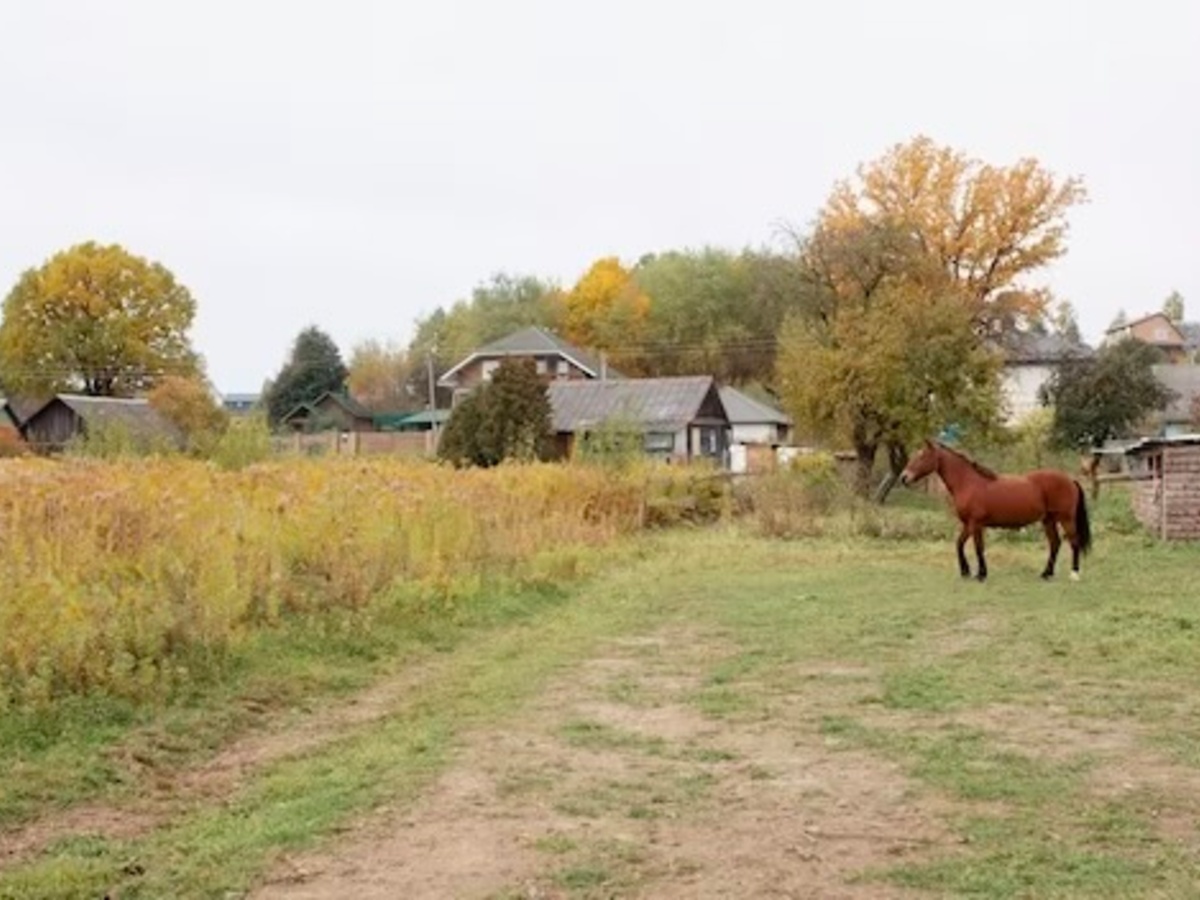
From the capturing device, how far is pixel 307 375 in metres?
67.8

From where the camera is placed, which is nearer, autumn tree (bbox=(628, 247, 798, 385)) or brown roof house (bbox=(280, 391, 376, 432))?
brown roof house (bbox=(280, 391, 376, 432))

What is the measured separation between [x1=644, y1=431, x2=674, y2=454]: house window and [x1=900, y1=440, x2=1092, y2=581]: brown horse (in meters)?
28.3

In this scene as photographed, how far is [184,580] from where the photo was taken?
8.60 m

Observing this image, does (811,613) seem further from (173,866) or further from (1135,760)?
(173,866)

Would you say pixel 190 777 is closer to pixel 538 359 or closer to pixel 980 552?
pixel 980 552

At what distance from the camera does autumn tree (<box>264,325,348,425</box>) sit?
221 feet

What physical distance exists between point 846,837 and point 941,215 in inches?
1695

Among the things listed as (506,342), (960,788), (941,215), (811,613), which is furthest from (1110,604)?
(506,342)

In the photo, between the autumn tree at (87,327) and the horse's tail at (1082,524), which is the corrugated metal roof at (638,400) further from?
the horse's tail at (1082,524)

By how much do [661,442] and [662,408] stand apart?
4.31 feet

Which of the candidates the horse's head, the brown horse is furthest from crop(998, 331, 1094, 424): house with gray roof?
the brown horse

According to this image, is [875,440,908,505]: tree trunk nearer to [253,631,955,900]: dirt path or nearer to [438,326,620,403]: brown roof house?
[253,631,955,900]: dirt path

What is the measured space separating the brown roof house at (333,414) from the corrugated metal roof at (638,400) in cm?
1829

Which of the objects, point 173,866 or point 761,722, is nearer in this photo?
point 173,866
